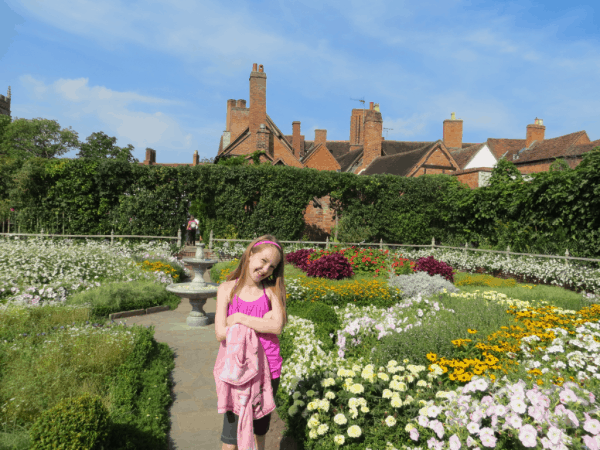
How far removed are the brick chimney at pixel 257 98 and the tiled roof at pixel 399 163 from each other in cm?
926

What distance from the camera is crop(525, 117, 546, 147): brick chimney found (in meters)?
34.6

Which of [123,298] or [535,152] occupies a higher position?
[535,152]

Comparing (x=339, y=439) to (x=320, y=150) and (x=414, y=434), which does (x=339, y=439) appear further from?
(x=320, y=150)

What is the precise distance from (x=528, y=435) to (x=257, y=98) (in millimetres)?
26623

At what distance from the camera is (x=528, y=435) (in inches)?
87.0

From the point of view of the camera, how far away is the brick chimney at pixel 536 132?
3459cm

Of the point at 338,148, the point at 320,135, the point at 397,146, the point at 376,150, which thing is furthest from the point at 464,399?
the point at 338,148

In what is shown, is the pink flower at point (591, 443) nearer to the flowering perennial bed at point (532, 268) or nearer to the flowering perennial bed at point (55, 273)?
the flowering perennial bed at point (55, 273)

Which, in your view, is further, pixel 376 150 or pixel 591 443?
pixel 376 150

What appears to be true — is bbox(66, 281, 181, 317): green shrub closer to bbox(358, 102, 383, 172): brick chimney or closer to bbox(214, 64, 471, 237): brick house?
bbox(214, 64, 471, 237): brick house

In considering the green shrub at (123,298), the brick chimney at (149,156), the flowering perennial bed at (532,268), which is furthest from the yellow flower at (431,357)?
the brick chimney at (149,156)

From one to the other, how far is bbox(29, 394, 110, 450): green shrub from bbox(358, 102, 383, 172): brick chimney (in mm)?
30517

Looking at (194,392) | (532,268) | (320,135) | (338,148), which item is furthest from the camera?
(338,148)

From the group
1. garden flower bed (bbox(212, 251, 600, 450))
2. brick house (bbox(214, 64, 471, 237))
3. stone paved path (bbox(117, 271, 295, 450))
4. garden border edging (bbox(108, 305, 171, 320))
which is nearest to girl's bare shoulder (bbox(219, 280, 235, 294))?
garden flower bed (bbox(212, 251, 600, 450))
